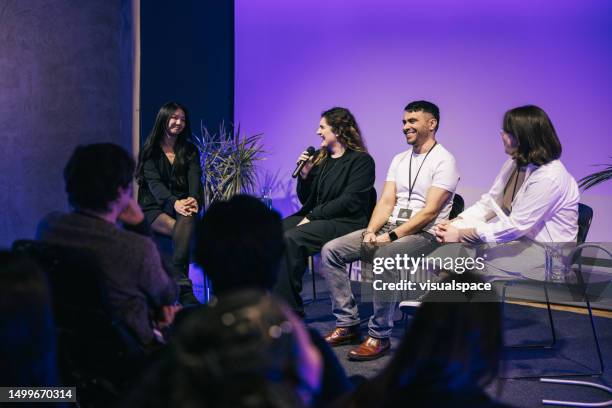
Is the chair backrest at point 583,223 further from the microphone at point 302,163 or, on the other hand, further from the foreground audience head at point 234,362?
the foreground audience head at point 234,362

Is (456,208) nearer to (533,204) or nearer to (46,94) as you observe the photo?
(533,204)

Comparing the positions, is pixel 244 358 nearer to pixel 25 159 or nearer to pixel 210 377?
pixel 210 377

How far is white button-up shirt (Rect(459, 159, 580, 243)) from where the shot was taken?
2.80m

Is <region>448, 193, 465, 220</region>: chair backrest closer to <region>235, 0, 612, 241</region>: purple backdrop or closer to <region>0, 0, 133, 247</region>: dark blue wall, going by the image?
<region>235, 0, 612, 241</region>: purple backdrop

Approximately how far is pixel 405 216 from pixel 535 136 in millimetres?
975

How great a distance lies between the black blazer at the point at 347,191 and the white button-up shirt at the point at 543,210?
1127 millimetres

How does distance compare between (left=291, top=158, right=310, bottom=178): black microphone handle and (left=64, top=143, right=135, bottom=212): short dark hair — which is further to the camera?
(left=291, top=158, right=310, bottom=178): black microphone handle

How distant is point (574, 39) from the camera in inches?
191

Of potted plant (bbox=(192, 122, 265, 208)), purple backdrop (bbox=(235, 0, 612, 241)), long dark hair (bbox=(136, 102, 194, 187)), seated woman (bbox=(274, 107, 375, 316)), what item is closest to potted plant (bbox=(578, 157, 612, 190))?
purple backdrop (bbox=(235, 0, 612, 241))

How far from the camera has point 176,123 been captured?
169 inches

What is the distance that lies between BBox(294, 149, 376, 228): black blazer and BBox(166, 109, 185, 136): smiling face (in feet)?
3.50

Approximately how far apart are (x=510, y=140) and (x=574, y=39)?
2.44 m

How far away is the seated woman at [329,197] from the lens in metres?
3.75

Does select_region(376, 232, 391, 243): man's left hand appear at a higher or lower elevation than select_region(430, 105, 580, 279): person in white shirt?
lower
